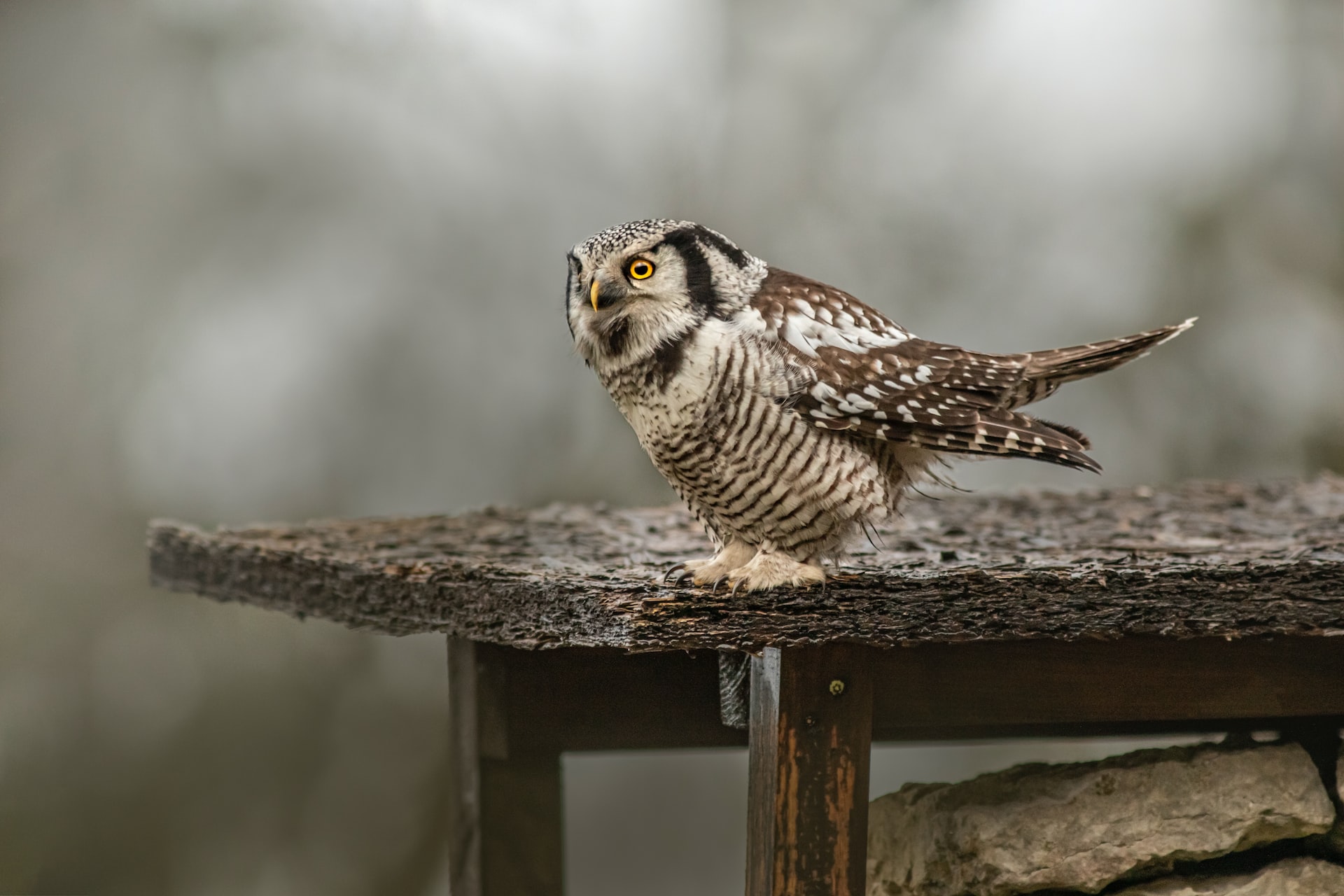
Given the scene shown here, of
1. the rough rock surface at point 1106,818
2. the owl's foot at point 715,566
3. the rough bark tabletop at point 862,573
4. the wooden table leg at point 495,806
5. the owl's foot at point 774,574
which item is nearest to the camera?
the rough bark tabletop at point 862,573

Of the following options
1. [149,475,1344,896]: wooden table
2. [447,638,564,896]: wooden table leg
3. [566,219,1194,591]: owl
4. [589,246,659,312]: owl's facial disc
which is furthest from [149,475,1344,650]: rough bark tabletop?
[589,246,659,312]: owl's facial disc

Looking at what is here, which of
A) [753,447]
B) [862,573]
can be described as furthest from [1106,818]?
[753,447]

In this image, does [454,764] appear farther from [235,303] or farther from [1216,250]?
[1216,250]

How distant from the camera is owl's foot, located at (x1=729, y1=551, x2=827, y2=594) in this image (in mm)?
1606

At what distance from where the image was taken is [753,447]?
1681 mm

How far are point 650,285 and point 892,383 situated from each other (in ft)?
1.16

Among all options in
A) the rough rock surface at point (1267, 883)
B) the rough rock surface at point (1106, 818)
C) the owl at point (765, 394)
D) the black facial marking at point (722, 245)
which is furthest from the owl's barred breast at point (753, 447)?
the rough rock surface at point (1267, 883)

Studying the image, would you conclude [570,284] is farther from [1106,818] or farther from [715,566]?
[1106,818]

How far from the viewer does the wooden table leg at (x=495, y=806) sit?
6.99 feet

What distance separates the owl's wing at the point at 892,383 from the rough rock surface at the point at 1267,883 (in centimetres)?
64

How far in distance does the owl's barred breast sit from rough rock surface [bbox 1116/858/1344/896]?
71 centimetres

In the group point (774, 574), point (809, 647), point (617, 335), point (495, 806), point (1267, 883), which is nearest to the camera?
point (809, 647)

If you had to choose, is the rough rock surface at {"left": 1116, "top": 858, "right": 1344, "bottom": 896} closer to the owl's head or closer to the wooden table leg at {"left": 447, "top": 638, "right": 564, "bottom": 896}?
the wooden table leg at {"left": 447, "top": 638, "right": 564, "bottom": 896}

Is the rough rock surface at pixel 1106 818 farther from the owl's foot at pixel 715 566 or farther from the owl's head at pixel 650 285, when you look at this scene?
the owl's head at pixel 650 285
